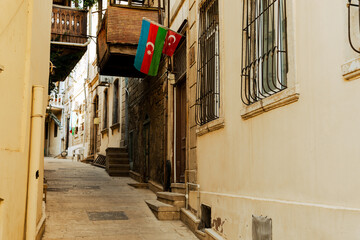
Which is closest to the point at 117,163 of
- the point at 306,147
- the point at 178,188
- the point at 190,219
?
the point at 178,188

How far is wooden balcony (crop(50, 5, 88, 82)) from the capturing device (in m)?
A: 11.5

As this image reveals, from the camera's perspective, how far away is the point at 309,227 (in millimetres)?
3637

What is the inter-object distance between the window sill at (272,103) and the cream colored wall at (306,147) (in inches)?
2.8

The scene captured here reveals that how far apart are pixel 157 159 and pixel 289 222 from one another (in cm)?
666

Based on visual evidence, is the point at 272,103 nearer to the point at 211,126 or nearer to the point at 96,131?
the point at 211,126

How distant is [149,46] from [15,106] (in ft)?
15.3

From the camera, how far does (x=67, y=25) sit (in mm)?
11656

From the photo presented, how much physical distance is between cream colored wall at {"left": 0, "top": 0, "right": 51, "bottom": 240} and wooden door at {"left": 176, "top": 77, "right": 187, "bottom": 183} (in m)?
4.79

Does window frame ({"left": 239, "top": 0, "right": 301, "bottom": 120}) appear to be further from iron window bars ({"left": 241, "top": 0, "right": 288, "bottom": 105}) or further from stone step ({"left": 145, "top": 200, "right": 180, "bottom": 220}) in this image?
stone step ({"left": 145, "top": 200, "right": 180, "bottom": 220})

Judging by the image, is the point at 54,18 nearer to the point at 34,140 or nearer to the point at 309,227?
the point at 34,140

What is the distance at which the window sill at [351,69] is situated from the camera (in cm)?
310

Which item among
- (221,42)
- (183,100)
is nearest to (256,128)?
(221,42)

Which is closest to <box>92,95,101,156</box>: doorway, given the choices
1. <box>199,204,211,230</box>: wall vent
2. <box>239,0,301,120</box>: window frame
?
<box>199,204,211,230</box>: wall vent

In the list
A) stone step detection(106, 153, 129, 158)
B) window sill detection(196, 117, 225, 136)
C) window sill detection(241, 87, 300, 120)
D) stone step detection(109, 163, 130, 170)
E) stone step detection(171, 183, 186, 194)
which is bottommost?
stone step detection(171, 183, 186, 194)
